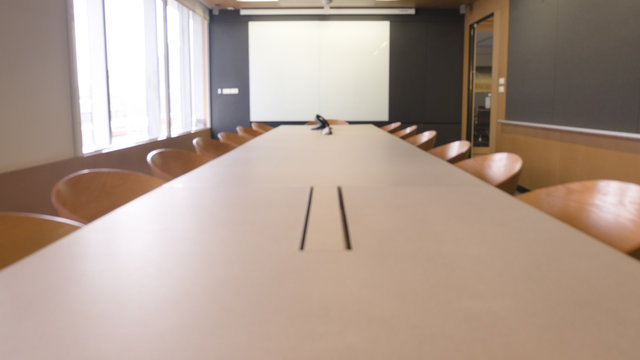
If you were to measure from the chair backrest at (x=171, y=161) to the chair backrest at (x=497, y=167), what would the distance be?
1.72m

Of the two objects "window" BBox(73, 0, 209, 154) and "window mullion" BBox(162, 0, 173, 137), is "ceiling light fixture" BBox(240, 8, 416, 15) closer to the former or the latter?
"window" BBox(73, 0, 209, 154)

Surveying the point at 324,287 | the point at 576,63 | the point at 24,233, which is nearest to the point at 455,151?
the point at 576,63

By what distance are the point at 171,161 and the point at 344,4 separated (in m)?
6.36

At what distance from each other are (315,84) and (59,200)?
7701 mm

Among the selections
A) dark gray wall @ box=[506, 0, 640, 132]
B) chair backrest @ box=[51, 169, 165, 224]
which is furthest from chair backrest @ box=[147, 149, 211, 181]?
dark gray wall @ box=[506, 0, 640, 132]

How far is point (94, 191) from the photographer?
224cm

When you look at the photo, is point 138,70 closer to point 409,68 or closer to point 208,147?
point 208,147

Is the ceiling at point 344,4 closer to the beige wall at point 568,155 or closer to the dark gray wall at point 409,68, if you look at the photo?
the dark gray wall at point 409,68

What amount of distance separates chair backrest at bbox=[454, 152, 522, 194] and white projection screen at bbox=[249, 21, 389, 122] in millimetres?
6495

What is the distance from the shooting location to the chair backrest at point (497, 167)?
8.25 feet

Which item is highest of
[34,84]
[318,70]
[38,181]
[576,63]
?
[318,70]

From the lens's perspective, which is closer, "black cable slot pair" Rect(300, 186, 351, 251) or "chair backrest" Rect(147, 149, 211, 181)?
"black cable slot pair" Rect(300, 186, 351, 251)

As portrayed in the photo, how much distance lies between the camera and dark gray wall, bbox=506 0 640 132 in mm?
4230

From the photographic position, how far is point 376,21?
9.29 meters
